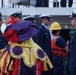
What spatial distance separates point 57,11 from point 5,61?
6104 mm

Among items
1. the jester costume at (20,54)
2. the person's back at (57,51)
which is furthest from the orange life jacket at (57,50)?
the jester costume at (20,54)

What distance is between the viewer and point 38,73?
14.2 feet

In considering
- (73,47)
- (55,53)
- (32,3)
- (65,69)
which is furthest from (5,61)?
(32,3)

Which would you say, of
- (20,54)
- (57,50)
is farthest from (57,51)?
(20,54)

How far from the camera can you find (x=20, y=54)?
4.20 meters

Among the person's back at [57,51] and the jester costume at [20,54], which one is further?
the person's back at [57,51]

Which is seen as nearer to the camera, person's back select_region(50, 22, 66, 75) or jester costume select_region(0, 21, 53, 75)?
jester costume select_region(0, 21, 53, 75)

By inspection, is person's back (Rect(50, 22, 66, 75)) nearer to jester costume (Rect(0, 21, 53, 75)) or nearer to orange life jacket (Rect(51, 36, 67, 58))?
orange life jacket (Rect(51, 36, 67, 58))

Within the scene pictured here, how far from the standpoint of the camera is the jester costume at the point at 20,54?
4188mm

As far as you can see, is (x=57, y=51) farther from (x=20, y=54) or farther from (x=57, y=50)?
(x=20, y=54)

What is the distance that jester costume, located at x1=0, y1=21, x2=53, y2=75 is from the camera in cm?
419

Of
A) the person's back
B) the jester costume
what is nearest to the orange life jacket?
the person's back

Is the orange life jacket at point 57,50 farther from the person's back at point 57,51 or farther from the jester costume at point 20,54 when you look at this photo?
the jester costume at point 20,54

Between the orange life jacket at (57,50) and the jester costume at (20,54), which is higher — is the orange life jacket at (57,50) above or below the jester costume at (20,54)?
below
